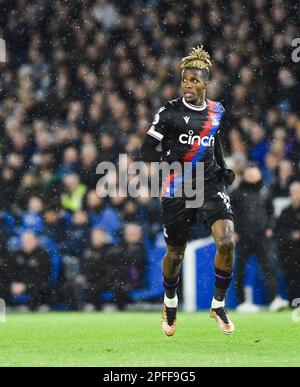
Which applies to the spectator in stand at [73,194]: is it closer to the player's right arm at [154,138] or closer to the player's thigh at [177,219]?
the player's thigh at [177,219]

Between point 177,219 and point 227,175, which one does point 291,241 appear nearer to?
point 227,175

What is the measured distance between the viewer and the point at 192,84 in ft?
24.9

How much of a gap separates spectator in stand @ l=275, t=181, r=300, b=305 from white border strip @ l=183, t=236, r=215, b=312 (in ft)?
2.76

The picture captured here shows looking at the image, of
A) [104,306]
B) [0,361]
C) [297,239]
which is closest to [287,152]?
[297,239]

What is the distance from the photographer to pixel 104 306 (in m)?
11.5

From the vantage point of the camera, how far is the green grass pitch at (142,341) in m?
6.60

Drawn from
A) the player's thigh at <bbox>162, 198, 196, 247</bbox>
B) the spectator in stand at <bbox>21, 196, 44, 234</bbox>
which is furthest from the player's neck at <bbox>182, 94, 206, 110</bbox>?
the spectator in stand at <bbox>21, 196, 44, 234</bbox>

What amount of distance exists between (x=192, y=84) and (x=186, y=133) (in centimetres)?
38

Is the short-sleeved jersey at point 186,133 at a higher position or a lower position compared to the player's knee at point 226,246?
higher

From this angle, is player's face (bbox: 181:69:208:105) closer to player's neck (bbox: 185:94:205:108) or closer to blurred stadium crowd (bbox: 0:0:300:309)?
player's neck (bbox: 185:94:205:108)

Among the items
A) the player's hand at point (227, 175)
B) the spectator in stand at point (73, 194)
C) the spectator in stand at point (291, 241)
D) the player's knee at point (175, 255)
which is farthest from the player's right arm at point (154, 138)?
the spectator in stand at point (73, 194)

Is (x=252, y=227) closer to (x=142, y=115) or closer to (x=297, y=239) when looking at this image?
(x=297, y=239)

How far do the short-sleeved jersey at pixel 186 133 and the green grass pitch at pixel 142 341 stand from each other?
1.39 meters

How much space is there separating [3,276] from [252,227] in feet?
9.89
